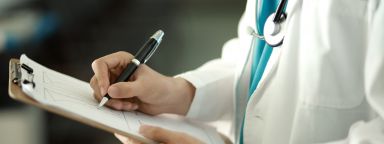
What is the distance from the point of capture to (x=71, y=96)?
2.10ft

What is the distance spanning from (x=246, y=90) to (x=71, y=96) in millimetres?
337

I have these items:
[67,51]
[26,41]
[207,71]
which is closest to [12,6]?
[26,41]

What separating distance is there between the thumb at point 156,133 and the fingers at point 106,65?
0.09 m

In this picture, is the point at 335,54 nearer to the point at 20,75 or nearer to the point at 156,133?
the point at 156,133

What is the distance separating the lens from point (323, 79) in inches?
24.4

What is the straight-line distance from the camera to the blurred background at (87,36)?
156 cm

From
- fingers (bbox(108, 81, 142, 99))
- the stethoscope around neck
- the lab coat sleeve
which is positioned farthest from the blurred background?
the stethoscope around neck

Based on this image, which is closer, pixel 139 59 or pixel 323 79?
pixel 323 79

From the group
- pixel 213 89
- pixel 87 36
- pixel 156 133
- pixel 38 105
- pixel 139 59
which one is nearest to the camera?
pixel 38 105

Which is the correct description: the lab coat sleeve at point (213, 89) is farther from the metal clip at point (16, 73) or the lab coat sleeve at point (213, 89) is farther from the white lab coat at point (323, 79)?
the metal clip at point (16, 73)

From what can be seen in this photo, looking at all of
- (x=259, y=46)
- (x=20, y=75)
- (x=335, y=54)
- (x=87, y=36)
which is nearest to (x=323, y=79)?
(x=335, y=54)

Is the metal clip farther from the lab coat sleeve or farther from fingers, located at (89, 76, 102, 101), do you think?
the lab coat sleeve

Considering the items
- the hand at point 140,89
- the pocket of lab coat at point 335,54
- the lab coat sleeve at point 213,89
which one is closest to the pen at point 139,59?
the hand at point 140,89

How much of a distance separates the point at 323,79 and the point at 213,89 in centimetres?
28
